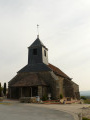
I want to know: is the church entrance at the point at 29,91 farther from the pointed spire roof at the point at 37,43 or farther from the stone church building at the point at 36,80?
the pointed spire roof at the point at 37,43

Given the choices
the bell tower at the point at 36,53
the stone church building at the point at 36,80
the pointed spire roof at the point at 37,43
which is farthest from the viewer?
the pointed spire roof at the point at 37,43

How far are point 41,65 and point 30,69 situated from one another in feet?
8.34

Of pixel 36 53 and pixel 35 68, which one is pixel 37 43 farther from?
pixel 35 68

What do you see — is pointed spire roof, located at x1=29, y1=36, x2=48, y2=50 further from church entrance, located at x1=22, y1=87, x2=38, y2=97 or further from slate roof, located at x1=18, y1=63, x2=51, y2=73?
church entrance, located at x1=22, y1=87, x2=38, y2=97

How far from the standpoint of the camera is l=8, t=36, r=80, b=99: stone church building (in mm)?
29128

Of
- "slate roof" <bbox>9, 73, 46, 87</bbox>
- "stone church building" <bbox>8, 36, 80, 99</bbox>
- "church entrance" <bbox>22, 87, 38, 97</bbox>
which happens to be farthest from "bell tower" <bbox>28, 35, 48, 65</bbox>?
"church entrance" <bbox>22, 87, 38, 97</bbox>

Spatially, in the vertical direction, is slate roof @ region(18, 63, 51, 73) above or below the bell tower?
below

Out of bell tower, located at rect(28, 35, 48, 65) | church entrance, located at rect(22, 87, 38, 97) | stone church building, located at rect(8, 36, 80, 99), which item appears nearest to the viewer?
stone church building, located at rect(8, 36, 80, 99)

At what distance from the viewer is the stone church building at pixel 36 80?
29128 millimetres

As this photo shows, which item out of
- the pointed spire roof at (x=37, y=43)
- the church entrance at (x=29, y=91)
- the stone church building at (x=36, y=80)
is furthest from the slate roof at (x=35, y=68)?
the pointed spire roof at (x=37, y=43)

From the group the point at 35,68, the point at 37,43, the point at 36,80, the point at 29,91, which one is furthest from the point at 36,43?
the point at 29,91

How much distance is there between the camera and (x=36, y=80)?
29.5m

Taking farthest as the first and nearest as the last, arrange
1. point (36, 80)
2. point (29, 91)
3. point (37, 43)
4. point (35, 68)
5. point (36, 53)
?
1. point (37, 43)
2. point (36, 53)
3. point (35, 68)
4. point (29, 91)
5. point (36, 80)

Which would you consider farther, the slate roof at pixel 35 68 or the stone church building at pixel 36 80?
the slate roof at pixel 35 68
